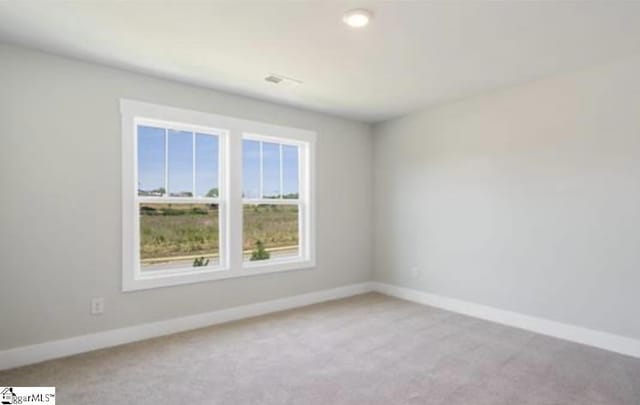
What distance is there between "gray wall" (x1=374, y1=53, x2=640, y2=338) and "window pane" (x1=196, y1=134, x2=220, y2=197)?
8.02ft

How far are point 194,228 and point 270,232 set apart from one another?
961 mm

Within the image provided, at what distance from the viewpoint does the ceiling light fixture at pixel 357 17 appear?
7.70 feet

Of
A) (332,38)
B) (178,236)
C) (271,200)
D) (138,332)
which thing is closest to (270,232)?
(271,200)

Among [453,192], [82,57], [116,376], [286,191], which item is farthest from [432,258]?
[82,57]

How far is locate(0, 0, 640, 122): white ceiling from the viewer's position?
234cm

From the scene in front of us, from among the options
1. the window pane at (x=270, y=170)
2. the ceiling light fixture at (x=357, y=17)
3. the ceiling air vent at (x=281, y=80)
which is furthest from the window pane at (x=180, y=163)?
the ceiling light fixture at (x=357, y=17)

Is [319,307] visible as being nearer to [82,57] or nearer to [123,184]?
[123,184]

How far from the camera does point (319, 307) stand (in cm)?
449

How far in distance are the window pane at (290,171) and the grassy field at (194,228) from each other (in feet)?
0.72

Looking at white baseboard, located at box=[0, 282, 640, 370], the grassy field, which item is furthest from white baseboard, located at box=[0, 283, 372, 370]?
the grassy field
